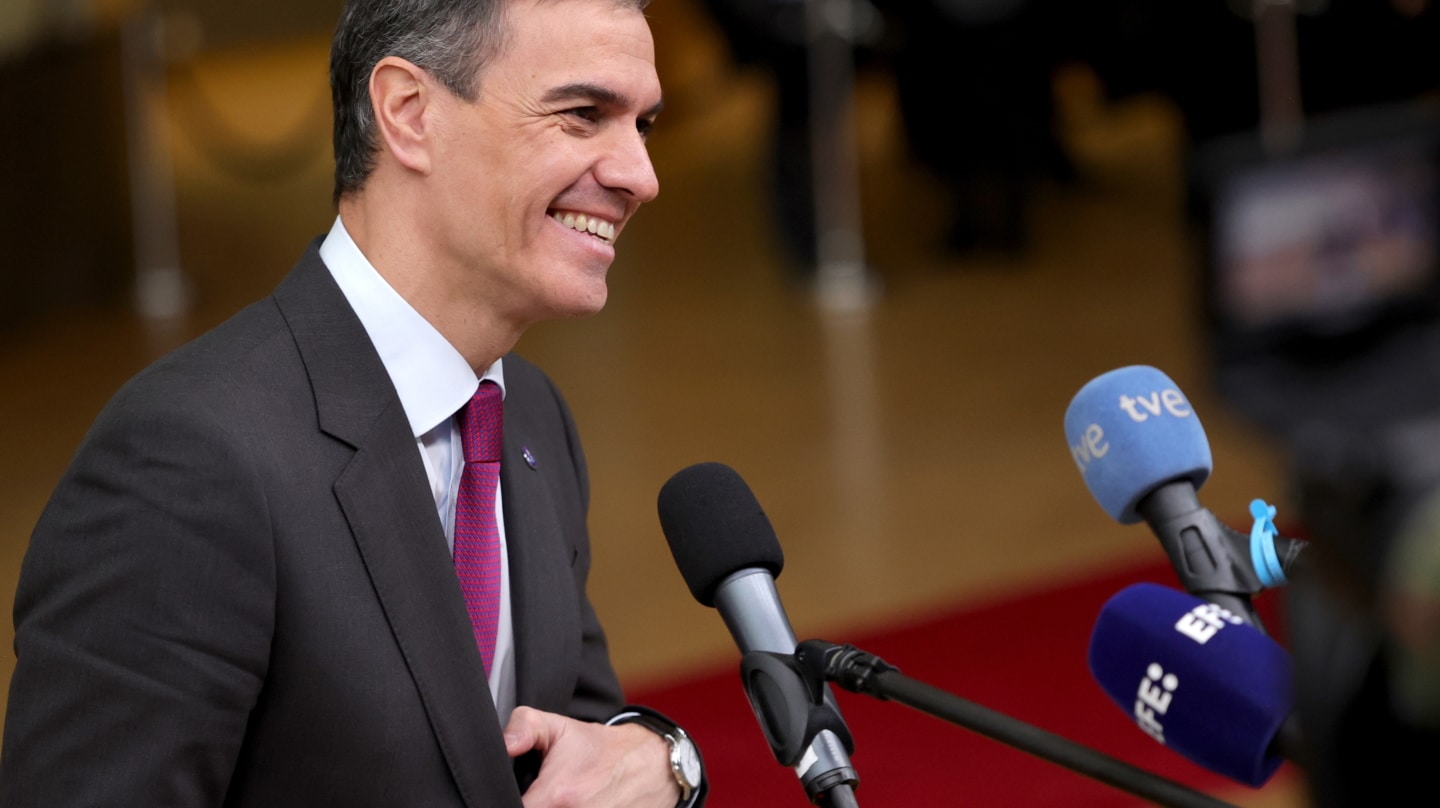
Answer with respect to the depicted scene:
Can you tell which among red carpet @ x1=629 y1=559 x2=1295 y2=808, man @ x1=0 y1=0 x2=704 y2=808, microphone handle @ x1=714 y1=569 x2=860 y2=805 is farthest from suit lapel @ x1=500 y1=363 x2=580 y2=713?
red carpet @ x1=629 y1=559 x2=1295 y2=808

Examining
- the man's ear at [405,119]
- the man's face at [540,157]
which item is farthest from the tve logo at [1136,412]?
the man's ear at [405,119]

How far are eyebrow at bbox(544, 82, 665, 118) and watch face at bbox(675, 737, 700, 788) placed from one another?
659mm

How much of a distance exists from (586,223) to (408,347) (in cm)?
21

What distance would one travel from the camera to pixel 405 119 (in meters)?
1.76

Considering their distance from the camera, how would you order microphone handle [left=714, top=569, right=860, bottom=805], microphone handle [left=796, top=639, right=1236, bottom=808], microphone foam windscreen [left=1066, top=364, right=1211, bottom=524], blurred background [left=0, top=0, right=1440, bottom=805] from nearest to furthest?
microphone handle [left=796, top=639, right=1236, bottom=808] → microphone handle [left=714, top=569, right=860, bottom=805] → microphone foam windscreen [left=1066, top=364, right=1211, bottom=524] → blurred background [left=0, top=0, right=1440, bottom=805]

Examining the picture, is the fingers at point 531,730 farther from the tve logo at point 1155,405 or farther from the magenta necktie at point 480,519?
the tve logo at point 1155,405

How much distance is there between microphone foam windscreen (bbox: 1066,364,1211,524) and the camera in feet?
5.26

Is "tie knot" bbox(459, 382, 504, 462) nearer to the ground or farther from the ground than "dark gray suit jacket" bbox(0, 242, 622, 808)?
farther from the ground

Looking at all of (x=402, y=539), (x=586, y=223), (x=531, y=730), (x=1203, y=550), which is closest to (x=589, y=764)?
(x=531, y=730)

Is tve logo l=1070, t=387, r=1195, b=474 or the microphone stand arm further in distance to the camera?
tve logo l=1070, t=387, r=1195, b=474

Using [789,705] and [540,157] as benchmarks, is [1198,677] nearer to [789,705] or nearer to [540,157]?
[789,705]

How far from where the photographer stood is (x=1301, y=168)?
828 mm

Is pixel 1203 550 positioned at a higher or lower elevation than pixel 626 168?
lower

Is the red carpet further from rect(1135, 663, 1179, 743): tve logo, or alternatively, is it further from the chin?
rect(1135, 663, 1179, 743): tve logo
